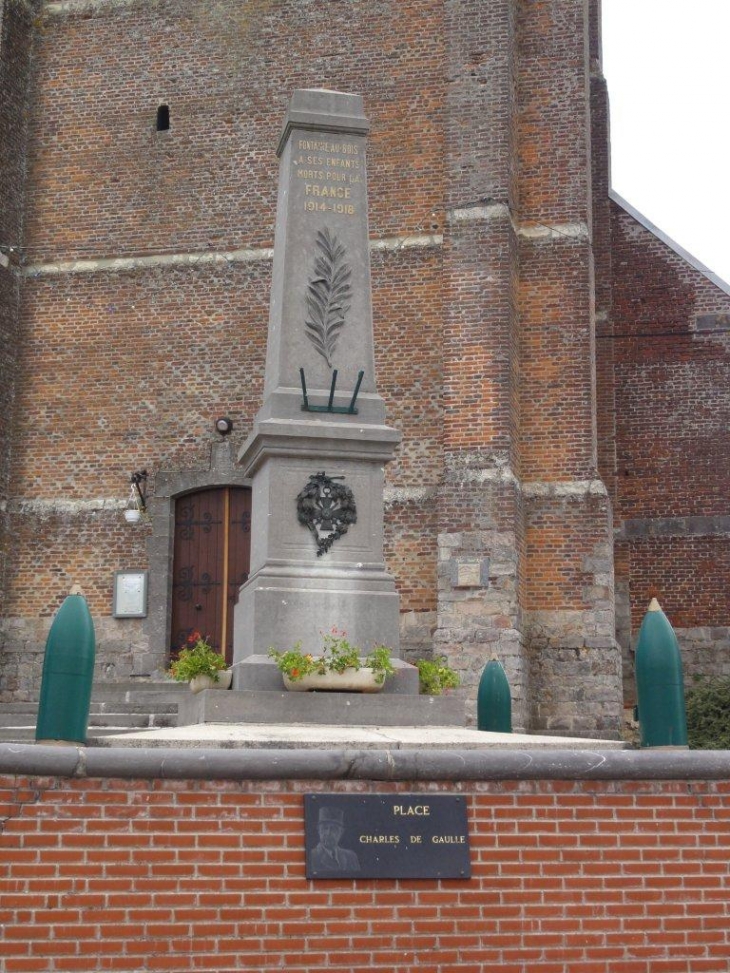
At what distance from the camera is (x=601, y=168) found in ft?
71.4

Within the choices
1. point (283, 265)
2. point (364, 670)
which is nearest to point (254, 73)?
point (283, 265)

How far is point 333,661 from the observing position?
8039 mm

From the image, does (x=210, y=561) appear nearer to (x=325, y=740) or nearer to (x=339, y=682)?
(x=339, y=682)

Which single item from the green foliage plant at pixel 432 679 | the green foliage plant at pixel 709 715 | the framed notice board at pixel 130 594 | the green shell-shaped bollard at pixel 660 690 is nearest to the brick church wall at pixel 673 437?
the green foliage plant at pixel 709 715

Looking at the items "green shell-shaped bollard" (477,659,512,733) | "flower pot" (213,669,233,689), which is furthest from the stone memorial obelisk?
"green shell-shaped bollard" (477,659,512,733)

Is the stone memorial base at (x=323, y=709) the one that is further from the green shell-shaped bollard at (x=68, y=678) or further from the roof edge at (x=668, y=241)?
the roof edge at (x=668, y=241)

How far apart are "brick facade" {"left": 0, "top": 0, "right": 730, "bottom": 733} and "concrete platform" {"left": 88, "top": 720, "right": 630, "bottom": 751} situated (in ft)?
28.4

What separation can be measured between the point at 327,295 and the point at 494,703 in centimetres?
328

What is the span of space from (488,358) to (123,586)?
5.67m

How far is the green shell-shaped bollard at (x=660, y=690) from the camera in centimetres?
705

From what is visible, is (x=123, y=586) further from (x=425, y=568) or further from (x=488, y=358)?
(x=488, y=358)

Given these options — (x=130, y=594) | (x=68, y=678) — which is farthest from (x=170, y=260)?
(x=68, y=678)

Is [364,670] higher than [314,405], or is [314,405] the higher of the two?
[314,405]

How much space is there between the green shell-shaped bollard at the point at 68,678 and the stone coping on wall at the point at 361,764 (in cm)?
63
